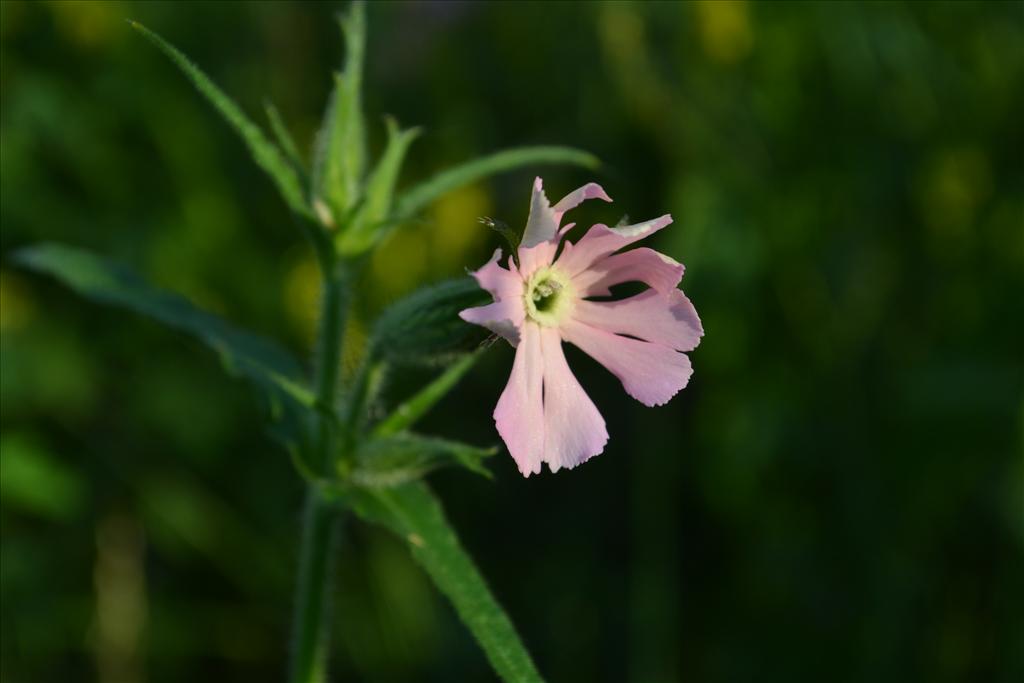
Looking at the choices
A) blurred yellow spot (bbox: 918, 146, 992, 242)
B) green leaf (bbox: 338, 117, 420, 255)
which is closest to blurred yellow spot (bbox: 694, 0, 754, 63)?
blurred yellow spot (bbox: 918, 146, 992, 242)

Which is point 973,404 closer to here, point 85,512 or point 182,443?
point 182,443

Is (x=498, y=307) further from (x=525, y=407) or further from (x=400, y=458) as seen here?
(x=400, y=458)

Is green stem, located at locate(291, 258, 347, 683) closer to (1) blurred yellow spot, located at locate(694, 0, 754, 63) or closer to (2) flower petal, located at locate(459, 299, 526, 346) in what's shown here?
(2) flower petal, located at locate(459, 299, 526, 346)

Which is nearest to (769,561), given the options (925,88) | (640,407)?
(640,407)

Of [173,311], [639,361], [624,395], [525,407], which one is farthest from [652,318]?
[624,395]

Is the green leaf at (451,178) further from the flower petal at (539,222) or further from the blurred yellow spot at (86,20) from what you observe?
the blurred yellow spot at (86,20)

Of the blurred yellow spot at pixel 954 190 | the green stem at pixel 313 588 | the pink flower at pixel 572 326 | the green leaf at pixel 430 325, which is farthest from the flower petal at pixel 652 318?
the blurred yellow spot at pixel 954 190

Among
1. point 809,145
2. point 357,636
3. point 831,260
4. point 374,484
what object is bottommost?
point 374,484
